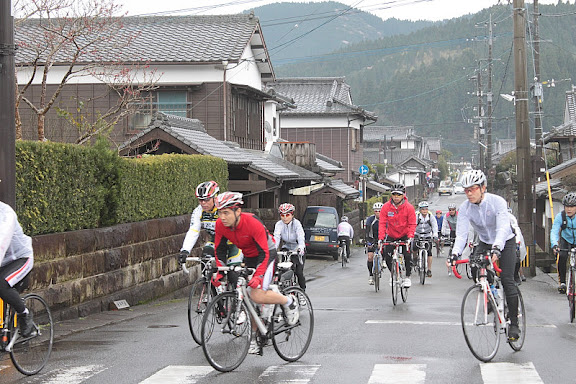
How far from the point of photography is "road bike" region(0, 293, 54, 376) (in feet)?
23.5

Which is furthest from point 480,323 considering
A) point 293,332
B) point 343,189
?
point 343,189

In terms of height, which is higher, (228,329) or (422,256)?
(228,329)

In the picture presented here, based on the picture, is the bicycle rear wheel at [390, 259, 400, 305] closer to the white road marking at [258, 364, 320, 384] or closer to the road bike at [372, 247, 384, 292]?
the road bike at [372, 247, 384, 292]

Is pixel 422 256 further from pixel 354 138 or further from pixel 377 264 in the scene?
pixel 354 138

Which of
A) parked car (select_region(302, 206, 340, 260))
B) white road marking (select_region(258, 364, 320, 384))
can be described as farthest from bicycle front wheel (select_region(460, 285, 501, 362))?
parked car (select_region(302, 206, 340, 260))

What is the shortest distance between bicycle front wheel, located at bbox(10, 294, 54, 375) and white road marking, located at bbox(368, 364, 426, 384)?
3.20 metres

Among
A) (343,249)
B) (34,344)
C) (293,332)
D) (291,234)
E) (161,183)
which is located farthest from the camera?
(343,249)

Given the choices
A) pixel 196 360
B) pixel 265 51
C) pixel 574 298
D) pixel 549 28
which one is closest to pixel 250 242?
pixel 196 360

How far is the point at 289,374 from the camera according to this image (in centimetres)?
743

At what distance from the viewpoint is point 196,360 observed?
26.8 feet

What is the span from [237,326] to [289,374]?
684 millimetres

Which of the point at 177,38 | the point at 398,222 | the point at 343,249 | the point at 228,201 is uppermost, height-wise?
the point at 177,38

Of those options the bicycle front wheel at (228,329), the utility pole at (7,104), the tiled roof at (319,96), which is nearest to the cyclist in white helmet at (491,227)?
the bicycle front wheel at (228,329)

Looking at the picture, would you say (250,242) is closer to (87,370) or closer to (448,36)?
(87,370)
